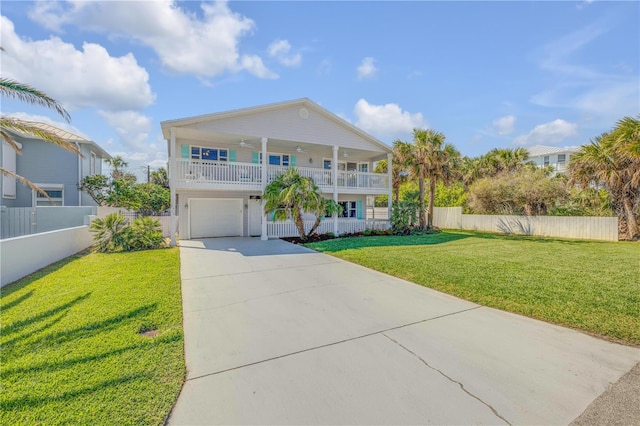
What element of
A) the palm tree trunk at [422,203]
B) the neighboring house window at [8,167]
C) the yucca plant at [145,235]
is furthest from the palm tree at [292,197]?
the neighboring house window at [8,167]

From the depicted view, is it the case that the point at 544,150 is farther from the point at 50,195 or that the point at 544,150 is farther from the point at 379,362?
the point at 50,195

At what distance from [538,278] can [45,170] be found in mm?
25387

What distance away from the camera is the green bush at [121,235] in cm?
1098

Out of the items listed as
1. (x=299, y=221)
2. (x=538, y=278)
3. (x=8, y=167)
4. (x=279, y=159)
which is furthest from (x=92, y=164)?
(x=538, y=278)

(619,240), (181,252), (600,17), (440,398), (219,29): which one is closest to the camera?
(440,398)

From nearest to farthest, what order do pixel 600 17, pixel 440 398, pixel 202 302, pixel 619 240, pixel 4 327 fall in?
pixel 440 398, pixel 4 327, pixel 202 302, pixel 600 17, pixel 619 240

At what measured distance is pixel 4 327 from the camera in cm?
429

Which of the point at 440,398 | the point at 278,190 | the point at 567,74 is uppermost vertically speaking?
the point at 567,74

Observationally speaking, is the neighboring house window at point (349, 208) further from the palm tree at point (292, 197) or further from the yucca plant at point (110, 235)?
the yucca plant at point (110, 235)

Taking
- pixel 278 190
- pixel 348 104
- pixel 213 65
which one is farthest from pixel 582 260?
pixel 213 65

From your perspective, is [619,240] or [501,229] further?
[501,229]

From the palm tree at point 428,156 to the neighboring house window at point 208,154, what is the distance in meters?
11.8

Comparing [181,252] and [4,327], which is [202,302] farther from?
[181,252]

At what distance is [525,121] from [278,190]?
19.2m
